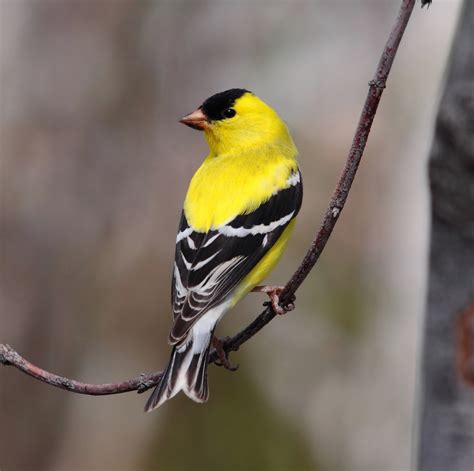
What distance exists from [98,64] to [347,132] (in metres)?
2.38

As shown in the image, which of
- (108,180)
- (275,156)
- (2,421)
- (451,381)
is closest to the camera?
(451,381)

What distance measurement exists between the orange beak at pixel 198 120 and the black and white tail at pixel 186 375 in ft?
3.27

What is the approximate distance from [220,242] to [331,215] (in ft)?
3.46

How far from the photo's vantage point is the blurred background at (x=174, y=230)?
710cm

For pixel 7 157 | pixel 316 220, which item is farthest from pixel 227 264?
pixel 7 157

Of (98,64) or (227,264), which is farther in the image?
(98,64)

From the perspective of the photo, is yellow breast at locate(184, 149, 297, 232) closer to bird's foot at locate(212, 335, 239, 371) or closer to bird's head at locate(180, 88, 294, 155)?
bird's head at locate(180, 88, 294, 155)

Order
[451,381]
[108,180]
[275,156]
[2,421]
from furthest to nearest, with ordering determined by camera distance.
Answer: [108,180] → [2,421] → [275,156] → [451,381]

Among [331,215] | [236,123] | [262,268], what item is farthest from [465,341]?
[331,215]

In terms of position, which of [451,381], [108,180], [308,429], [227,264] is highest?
[227,264]

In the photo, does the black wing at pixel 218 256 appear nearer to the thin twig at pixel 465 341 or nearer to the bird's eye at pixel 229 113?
the bird's eye at pixel 229 113

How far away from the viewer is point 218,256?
308 centimetres

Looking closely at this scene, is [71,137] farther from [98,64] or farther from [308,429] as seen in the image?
[308,429]

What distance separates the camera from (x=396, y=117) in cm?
792
